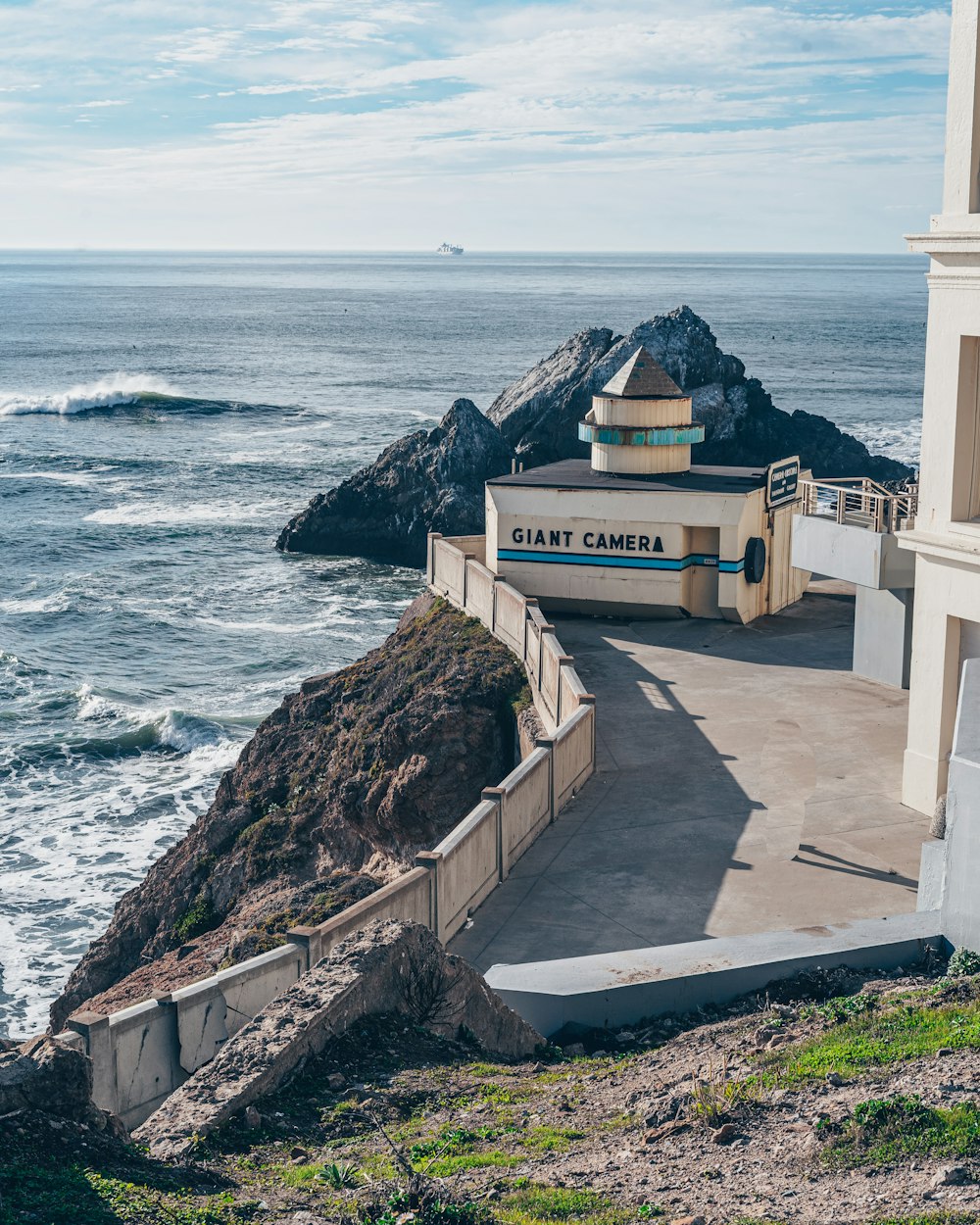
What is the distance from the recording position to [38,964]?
76.1ft

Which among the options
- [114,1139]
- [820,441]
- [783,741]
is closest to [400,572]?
[820,441]

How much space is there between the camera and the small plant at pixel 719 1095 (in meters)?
8.30

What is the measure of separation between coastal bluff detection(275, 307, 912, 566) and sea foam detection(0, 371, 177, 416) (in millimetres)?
44823

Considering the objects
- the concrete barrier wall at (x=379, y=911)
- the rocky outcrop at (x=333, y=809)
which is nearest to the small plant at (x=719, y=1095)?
the concrete barrier wall at (x=379, y=911)

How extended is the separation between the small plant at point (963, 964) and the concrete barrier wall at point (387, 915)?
4815 mm

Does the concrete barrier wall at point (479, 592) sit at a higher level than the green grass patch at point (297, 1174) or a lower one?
higher

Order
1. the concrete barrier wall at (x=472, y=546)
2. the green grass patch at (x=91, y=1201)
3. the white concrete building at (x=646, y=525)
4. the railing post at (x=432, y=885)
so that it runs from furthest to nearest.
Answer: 1. the concrete barrier wall at (x=472, y=546)
2. the white concrete building at (x=646, y=525)
3. the railing post at (x=432, y=885)
4. the green grass patch at (x=91, y=1201)

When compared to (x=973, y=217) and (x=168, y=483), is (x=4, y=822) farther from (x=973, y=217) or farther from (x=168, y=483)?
(x=168, y=483)

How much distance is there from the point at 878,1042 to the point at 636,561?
58.8ft

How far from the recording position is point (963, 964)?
37.2 ft

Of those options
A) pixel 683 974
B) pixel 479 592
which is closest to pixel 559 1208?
pixel 683 974

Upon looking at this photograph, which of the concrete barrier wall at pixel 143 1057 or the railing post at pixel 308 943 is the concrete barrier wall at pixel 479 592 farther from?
the concrete barrier wall at pixel 143 1057

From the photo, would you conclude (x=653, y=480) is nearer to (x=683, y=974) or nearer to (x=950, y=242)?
(x=950, y=242)

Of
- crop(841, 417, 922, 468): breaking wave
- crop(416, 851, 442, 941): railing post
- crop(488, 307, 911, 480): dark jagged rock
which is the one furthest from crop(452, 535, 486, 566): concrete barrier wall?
crop(841, 417, 922, 468): breaking wave
